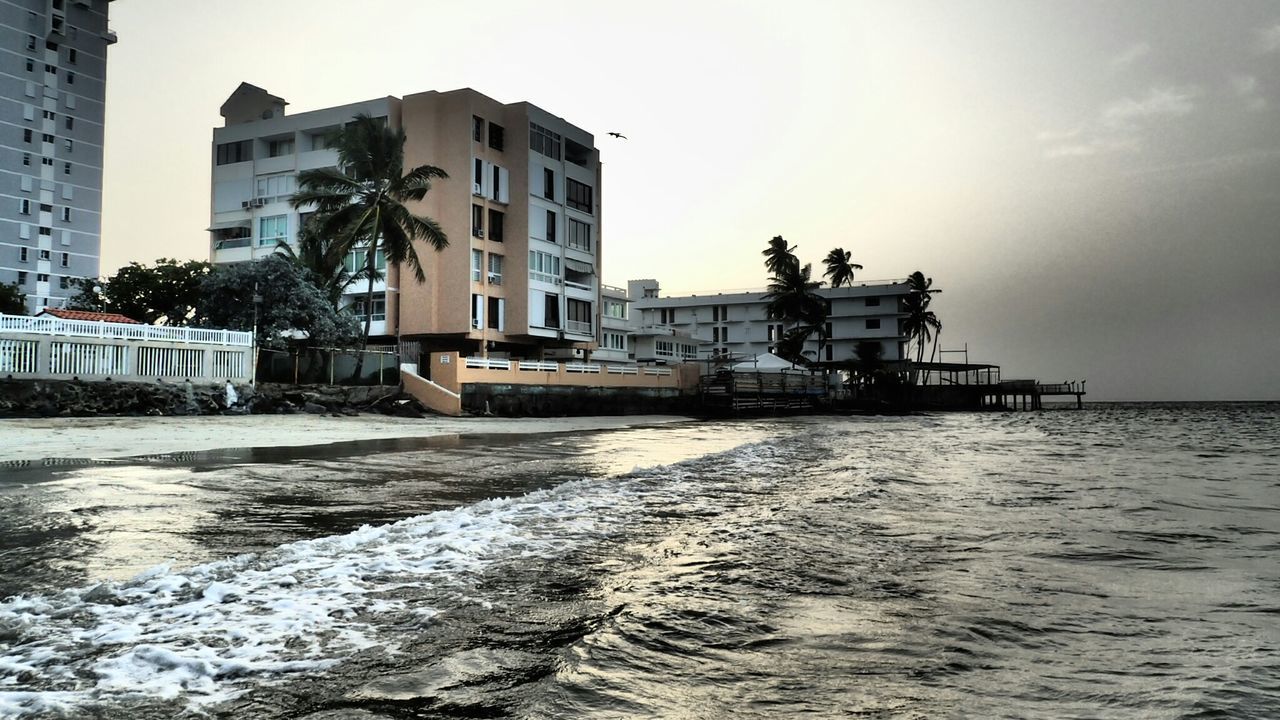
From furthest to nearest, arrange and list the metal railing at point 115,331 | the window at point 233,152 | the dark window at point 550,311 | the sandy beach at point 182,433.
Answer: the window at point 233,152 < the dark window at point 550,311 < the metal railing at point 115,331 < the sandy beach at point 182,433

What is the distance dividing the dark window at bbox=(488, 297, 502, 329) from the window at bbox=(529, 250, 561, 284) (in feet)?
8.11

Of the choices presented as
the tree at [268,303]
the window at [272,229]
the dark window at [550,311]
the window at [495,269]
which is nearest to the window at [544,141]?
the window at [495,269]

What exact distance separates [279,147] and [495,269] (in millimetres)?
15587

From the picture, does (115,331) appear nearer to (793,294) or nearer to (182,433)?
(182,433)

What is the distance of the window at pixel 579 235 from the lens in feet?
167

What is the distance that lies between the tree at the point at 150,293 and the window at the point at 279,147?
9.38 metres

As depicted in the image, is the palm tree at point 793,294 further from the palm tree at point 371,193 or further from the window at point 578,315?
the palm tree at point 371,193

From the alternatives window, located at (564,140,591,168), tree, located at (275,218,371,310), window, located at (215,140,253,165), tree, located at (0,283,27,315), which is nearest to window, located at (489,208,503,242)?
window, located at (564,140,591,168)

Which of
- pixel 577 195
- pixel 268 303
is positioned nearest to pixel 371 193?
pixel 268 303

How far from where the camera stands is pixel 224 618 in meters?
3.96

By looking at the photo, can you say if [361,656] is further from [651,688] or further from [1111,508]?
[1111,508]

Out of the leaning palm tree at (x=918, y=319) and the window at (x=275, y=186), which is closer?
the window at (x=275, y=186)

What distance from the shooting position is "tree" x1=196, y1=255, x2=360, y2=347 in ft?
105

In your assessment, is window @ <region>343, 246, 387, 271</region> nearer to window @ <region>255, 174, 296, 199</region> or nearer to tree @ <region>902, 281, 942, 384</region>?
window @ <region>255, 174, 296, 199</region>
